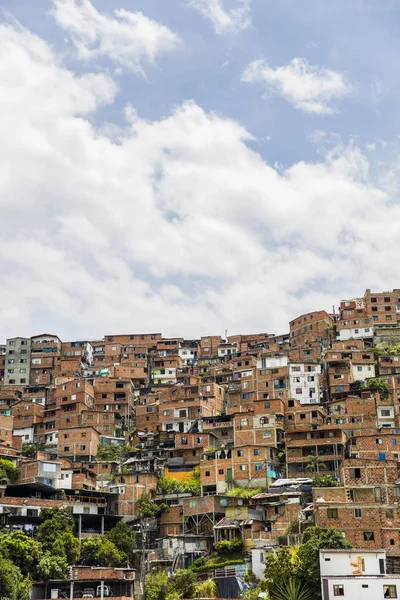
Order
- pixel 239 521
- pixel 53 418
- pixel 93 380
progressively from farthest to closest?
pixel 93 380
pixel 53 418
pixel 239 521

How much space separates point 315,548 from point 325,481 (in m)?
13.6

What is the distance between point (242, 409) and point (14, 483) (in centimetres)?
2205

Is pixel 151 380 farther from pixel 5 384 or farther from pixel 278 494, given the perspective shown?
pixel 278 494

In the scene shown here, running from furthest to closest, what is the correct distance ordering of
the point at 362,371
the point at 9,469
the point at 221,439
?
the point at 362,371 → the point at 221,439 → the point at 9,469

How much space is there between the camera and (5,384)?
102062 millimetres

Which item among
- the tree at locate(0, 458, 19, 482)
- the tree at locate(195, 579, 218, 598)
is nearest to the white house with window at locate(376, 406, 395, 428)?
the tree at locate(195, 579, 218, 598)

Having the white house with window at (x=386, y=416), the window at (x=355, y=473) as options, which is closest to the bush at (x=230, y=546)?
the window at (x=355, y=473)

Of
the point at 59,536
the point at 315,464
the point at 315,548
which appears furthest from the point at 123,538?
the point at 315,464

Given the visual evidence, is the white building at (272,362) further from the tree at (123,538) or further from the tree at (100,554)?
the tree at (100,554)

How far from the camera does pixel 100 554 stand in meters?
54.3

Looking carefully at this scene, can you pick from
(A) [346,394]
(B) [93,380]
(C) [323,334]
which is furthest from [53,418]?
(C) [323,334]

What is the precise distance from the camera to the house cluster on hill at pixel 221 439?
5544cm

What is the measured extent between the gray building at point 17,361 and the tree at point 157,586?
169 ft

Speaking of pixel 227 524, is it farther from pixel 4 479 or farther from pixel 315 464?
pixel 4 479
